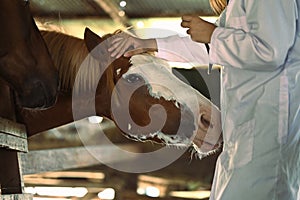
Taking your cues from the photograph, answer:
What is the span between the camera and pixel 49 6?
247 centimetres

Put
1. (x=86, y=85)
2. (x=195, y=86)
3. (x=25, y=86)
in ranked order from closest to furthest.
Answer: (x=25, y=86) → (x=86, y=85) → (x=195, y=86)

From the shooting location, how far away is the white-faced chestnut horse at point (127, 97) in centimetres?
207

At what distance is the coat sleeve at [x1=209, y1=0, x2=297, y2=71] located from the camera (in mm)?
930

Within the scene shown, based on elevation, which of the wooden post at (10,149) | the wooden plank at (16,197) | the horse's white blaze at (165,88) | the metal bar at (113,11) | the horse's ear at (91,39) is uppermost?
the metal bar at (113,11)

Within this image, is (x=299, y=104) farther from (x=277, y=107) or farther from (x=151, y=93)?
(x=151, y=93)

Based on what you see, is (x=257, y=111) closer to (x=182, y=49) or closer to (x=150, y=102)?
(x=182, y=49)

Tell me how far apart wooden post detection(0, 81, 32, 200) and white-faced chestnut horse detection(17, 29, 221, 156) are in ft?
0.83

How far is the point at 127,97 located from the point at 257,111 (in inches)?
47.2

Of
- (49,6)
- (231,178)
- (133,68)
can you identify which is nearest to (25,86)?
(133,68)

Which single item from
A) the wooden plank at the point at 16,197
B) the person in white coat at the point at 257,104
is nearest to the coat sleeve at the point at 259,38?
the person in white coat at the point at 257,104

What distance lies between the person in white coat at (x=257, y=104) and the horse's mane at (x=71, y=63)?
110cm

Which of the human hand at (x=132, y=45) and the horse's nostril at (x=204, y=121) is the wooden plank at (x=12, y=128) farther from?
the horse's nostril at (x=204, y=121)

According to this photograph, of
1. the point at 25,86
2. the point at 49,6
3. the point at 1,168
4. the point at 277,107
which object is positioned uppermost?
the point at 49,6

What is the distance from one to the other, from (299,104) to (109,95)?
1.19m
